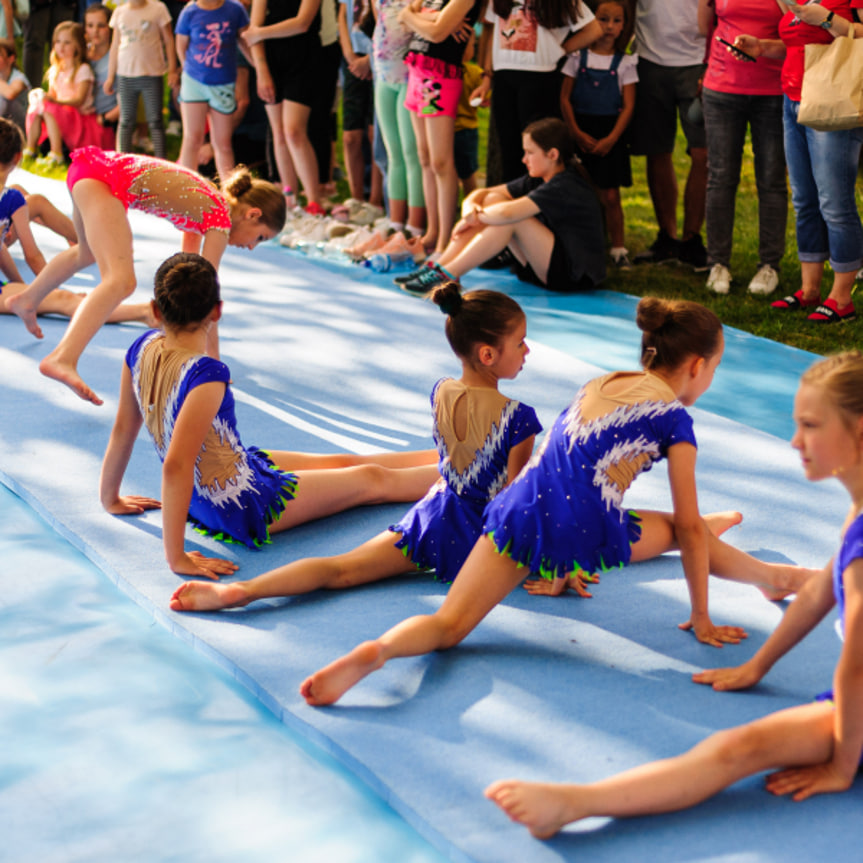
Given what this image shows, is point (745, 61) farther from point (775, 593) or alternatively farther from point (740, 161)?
point (775, 593)

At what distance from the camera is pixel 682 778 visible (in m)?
1.98

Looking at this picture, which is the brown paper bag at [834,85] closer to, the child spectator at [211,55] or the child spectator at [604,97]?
the child spectator at [604,97]

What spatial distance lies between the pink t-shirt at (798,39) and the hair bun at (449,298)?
290 centimetres

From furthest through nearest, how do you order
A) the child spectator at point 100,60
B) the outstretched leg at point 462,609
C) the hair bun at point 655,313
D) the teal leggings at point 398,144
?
the child spectator at point 100,60, the teal leggings at point 398,144, the hair bun at point 655,313, the outstretched leg at point 462,609

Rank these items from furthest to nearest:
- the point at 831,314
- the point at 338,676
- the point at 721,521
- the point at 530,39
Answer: the point at 530,39 < the point at 831,314 < the point at 721,521 < the point at 338,676

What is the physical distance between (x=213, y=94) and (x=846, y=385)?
616 cm

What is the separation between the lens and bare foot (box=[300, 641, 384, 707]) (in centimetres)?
231

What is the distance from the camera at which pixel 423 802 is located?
80.6 inches

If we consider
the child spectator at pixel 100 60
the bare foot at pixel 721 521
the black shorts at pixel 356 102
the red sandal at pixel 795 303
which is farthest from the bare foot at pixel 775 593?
the child spectator at pixel 100 60

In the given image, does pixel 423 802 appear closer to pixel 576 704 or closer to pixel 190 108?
pixel 576 704

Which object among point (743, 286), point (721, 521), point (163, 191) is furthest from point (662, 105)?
point (721, 521)

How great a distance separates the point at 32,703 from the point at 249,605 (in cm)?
60

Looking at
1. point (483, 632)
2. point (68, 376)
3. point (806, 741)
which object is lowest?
point (483, 632)

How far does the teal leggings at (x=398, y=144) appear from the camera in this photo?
21.0 ft
